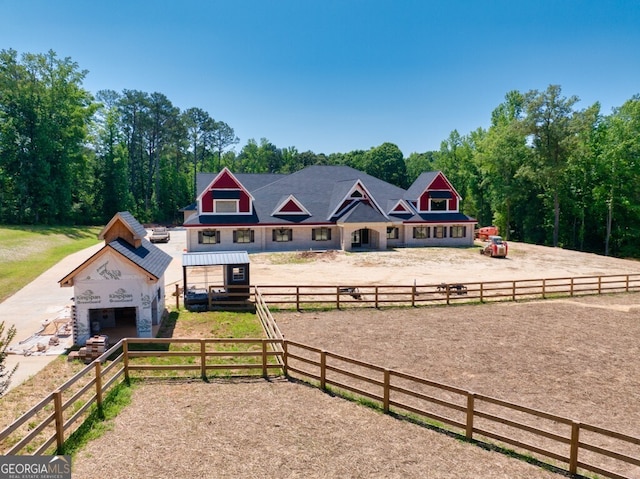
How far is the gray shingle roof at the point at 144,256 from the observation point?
15.6 metres

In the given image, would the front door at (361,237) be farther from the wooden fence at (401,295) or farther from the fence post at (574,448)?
the fence post at (574,448)

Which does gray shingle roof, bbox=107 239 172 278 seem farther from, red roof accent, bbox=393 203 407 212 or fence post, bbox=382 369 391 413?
red roof accent, bbox=393 203 407 212

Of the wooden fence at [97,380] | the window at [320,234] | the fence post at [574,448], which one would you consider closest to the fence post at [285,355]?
the wooden fence at [97,380]

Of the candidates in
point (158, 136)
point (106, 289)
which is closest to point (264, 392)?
point (106, 289)

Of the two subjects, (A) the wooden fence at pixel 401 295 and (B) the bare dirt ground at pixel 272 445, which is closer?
(B) the bare dirt ground at pixel 272 445

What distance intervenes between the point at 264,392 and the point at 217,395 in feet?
4.04

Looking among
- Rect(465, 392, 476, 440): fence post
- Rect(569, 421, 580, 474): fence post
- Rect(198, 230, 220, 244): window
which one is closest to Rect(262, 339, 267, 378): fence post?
Rect(465, 392, 476, 440): fence post

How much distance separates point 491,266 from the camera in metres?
32.7

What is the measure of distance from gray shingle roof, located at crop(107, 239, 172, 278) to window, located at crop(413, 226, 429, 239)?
31.0 metres

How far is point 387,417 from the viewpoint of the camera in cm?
984

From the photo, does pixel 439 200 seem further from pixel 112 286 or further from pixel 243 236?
pixel 112 286

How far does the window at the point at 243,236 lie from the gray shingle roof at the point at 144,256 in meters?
20.3

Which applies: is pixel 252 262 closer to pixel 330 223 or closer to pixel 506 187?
pixel 330 223

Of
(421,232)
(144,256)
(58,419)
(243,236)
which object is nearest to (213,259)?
(144,256)
